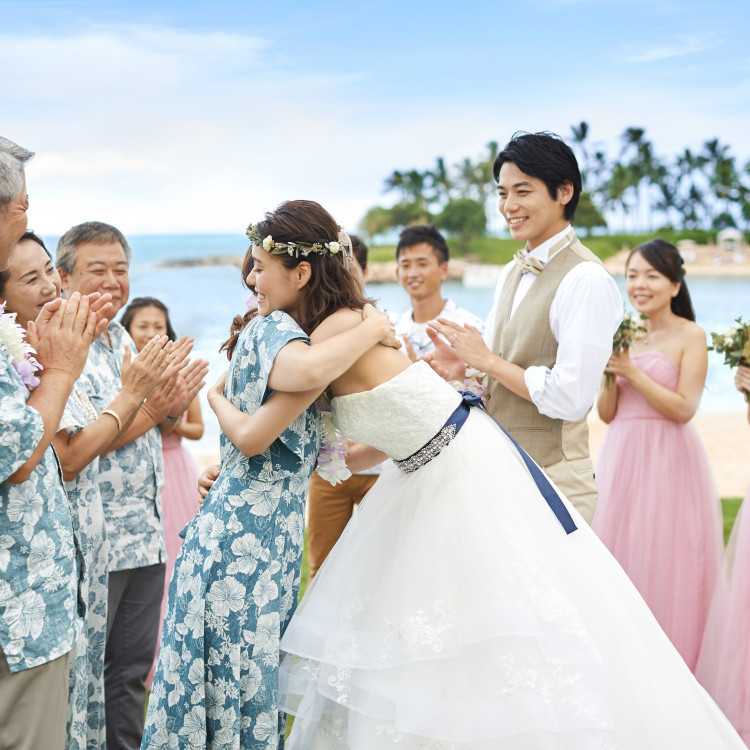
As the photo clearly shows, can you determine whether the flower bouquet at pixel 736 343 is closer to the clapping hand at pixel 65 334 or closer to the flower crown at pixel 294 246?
the flower crown at pixel 294 246

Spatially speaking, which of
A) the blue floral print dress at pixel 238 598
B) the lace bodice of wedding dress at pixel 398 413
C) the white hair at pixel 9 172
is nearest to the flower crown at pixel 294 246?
the blue floral print dress at pixel 238 598

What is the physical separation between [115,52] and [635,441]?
1644 inches

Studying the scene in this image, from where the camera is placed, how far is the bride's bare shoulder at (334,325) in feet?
7.94

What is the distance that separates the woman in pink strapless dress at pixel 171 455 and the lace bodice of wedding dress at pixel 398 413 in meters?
2.15

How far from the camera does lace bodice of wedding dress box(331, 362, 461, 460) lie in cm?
246

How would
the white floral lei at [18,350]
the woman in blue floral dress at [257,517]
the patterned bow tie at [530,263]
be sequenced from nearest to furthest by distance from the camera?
the white floral lei at [18,350] → the woman in blue floral dress at [257,517] → the patterned bow tie at [530,263]

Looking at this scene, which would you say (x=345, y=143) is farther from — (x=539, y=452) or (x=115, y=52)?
(x=539, y=452)

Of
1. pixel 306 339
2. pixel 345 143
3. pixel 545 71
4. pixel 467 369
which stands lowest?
pixel 467 369

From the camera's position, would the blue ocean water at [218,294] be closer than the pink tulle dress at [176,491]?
No

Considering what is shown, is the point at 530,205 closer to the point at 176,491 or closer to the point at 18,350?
the point at 18,350

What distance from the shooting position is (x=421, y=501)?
2498mm

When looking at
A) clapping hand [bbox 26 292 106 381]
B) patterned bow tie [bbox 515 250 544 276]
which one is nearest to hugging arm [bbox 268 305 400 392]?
clapping hand [bbox 26 292 106 381]

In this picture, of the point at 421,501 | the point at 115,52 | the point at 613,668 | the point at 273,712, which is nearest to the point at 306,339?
the point at 421,501

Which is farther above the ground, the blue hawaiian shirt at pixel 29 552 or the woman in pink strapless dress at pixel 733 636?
the blue hawaiian shirt at pixel 29 552
